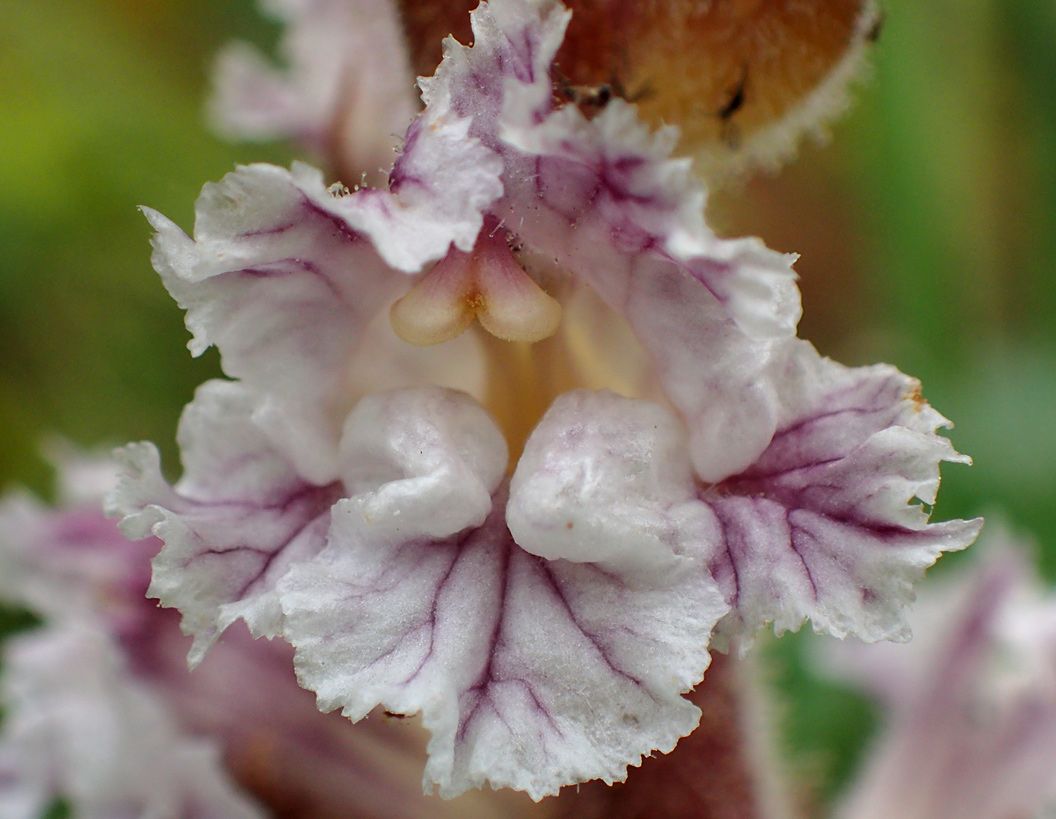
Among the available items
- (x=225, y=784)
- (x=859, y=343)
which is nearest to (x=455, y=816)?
(x=225, y=784)

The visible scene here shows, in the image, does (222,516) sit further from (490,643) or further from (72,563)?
(72,563)

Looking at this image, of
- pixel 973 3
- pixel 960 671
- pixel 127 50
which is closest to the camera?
pixel 960 671

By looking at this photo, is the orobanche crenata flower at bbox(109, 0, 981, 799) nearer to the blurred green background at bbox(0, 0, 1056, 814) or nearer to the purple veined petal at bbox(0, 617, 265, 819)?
the purple veined petal at bbox(0, 617, 265, 819)

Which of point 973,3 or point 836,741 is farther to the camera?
point 973,3

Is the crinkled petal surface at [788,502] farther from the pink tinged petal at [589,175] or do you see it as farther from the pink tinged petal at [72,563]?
the pink tinged petal at [72,563]

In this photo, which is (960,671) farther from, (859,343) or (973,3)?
(973,3)

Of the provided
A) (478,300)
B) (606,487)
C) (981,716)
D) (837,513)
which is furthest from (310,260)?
(981,716)

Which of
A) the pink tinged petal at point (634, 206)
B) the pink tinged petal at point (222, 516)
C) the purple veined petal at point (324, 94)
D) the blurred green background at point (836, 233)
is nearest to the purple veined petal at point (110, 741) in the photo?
the pink tinged petal at point (222, 516)
